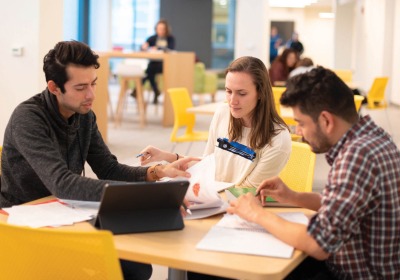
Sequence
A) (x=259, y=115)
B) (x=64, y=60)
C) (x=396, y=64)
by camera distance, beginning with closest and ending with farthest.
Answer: (x=64, y=60)
(x=259, y=115)
(x=396, y=64)

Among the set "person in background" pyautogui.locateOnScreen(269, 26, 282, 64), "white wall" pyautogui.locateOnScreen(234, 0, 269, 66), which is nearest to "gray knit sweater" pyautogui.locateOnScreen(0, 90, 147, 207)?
"white wall" pyautogui.locateOnScreen(234, 0, 269, 66)

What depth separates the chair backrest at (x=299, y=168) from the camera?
3099 millimetres

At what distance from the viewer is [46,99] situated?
2.57 metres

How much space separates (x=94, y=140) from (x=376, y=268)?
140 cm

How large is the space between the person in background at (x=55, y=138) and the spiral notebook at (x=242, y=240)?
34 cm

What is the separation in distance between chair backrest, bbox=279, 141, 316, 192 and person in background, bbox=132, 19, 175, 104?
806 centimetres

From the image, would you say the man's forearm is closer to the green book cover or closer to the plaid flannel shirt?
the green book cover

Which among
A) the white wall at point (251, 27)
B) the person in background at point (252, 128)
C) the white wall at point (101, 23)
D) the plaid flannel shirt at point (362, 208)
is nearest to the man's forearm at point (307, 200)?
the plaid flannel shirt at point (362, 208)

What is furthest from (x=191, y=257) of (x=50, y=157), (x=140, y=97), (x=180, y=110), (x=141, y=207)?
(x=140, y=97)

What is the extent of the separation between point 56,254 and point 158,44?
9939 mm

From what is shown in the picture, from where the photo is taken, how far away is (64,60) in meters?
2.53

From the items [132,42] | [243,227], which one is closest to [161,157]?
[243,227]

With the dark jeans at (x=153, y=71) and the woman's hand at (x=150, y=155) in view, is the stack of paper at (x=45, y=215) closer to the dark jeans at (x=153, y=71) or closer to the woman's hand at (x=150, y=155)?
A: the woman's hand at (x=150, y=155)

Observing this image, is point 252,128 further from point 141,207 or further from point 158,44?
point 158,44
